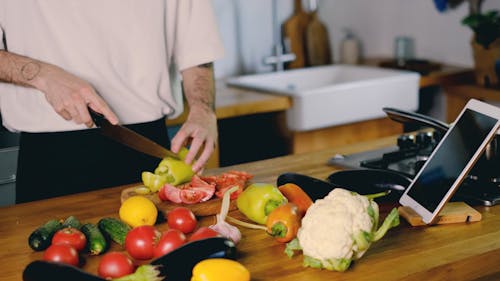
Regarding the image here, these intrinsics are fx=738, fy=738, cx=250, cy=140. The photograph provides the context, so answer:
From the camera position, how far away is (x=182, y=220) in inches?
60.9

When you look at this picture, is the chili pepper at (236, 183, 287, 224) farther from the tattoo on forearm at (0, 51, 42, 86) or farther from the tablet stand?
the tattoo on forearm at (0, 51, 42, 86)

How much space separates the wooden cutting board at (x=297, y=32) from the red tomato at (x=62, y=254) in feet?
9.15

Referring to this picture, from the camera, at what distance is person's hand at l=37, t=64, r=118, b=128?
5.97 ft

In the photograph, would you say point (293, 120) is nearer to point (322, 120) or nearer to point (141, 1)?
point (322, 120)

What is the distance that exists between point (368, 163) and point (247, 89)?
149 centimetres

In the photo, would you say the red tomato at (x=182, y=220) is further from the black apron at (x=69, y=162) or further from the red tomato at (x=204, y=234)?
the black apron at (x=69, y=162)

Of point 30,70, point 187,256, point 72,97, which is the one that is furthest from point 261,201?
point 30,70

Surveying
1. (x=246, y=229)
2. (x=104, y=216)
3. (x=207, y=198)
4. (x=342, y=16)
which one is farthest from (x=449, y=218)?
(x=342, y=16)

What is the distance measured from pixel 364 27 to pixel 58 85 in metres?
2.76

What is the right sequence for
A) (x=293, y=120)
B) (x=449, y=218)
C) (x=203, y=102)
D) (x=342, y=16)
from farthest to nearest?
(x=342, y=16), (x=293, y=120), (x=203, y=102), (x=449, y=218)

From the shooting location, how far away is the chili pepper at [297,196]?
1.58 metres

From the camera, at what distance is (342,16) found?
432 centimetres

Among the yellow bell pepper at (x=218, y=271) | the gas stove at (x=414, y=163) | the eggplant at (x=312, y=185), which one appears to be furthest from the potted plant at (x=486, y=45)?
the yellow bell pepper at (x=218, y=271)

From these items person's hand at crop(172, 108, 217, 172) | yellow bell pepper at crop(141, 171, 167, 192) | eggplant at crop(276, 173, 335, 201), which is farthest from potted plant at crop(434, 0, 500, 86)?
yellow bell pepper at crop(141, 171, 167, 192)
